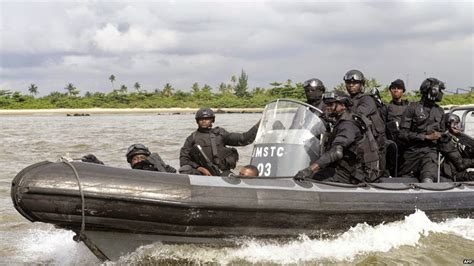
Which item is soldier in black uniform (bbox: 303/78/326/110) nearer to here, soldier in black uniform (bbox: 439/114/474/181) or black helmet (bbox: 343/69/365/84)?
black helmet (bbox: 343/69/365/84)

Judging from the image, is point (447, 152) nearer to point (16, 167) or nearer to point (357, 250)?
point (357, 250)

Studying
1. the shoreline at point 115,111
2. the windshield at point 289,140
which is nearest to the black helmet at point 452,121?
the windshield at point 289,140

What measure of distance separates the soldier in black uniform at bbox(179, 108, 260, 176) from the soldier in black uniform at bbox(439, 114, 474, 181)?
225cm

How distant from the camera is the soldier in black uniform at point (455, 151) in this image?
22.5 feet

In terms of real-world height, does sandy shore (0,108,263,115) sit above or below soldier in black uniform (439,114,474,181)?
below

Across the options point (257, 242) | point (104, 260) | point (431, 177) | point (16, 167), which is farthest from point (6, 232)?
point (16, 167)

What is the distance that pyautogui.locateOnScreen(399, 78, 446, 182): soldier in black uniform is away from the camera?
677 centimetres

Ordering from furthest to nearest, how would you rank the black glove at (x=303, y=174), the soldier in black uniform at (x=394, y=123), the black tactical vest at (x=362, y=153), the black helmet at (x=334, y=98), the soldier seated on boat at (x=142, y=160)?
1. the soldier in black uniform at (x=394, y=123)
2. the soldier seated on boat at (x=142, y=160)
3. the black tactical vest at (x=362, y=153)
4. the black helmet at (x=334, y=98)
5. the black glove at (x=303, y=174)

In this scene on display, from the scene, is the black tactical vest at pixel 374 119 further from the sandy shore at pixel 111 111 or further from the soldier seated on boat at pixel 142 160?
the sandy shore at pixel 111 111

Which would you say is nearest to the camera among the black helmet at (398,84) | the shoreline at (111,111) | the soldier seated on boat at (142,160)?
the soldier seated on boat at (142,160)

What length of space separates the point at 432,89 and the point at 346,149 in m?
1.60

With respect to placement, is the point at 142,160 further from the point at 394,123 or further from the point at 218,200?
the point at 394,123

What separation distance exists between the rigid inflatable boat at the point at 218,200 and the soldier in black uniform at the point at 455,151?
A: 79cm

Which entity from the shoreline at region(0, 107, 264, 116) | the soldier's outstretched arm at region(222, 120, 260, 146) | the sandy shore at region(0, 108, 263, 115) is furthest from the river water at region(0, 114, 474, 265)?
the sandy shore at region(0, 108, 263, 115)
